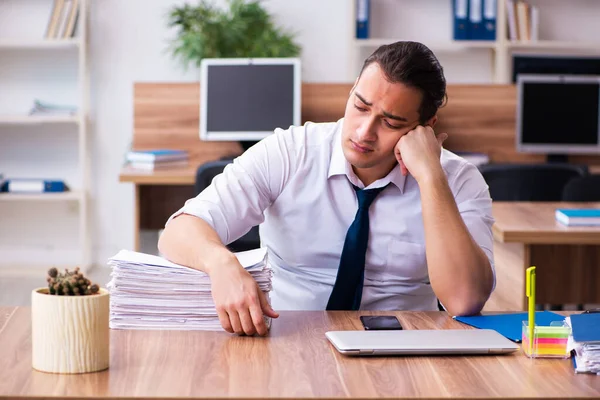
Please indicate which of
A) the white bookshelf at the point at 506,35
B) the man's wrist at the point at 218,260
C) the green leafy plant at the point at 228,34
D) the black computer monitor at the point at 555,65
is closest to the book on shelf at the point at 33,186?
the green leafy plant at the point at 228,34

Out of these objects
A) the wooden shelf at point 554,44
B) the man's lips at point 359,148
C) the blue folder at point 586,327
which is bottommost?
the blue folder at point 586,327

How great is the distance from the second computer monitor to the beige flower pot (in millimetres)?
3174

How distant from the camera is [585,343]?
1.24 meters

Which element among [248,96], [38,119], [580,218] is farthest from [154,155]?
[580,218]

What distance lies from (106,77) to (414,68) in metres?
4.24

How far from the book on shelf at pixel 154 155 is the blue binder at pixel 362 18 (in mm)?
1883

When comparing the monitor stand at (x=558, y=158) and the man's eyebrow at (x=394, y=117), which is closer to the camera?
the man's eyebrow at (x=394, y=117)

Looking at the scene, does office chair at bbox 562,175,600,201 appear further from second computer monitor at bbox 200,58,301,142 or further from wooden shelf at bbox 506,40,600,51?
wooden shelf at bbox 506,40,600,51

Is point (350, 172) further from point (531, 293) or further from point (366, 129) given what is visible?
point (531, 293)

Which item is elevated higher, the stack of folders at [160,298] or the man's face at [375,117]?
the man's face at [375,117]

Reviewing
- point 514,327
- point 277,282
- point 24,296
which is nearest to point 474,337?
point 514,327

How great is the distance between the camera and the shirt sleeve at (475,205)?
1797mm

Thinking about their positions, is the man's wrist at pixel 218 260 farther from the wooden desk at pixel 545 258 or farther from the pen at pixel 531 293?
the wooden desk at pixel 545 258

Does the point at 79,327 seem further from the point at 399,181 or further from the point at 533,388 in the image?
the point at 399,181
